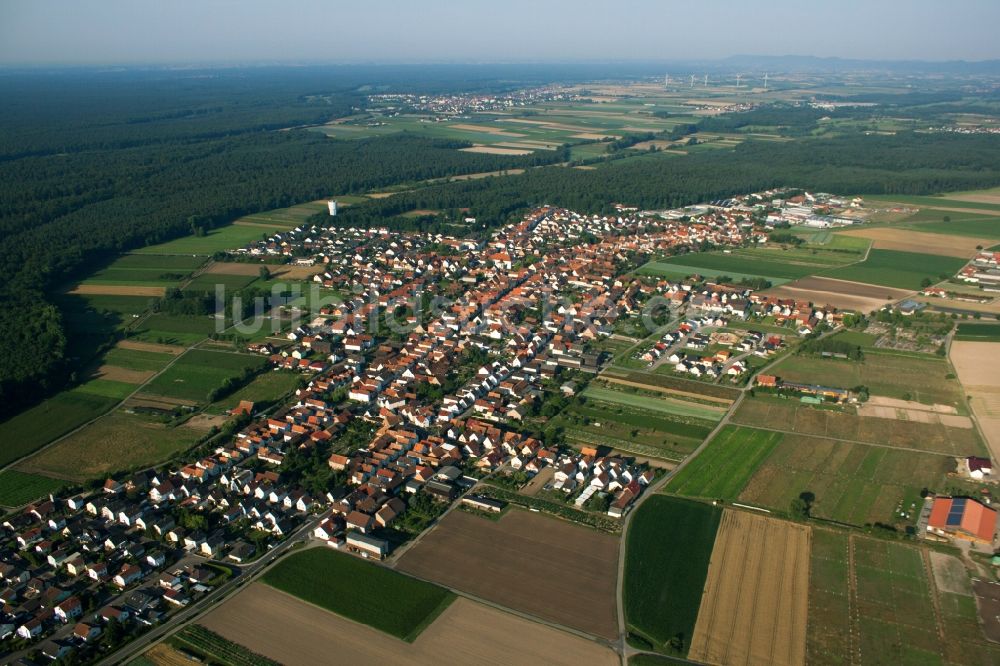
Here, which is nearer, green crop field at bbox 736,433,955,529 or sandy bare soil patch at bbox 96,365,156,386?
green crop field at bbox 736,433,955,529

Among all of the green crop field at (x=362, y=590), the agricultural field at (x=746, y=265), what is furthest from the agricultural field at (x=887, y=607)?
the agricultural field at (x=746, y=265)

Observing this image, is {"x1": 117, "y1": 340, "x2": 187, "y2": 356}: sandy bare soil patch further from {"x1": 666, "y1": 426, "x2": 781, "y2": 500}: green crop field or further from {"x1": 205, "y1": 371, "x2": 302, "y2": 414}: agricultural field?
{"x1": 666, "y1": 426, "x2": 781, "y2": 500}: green crop field

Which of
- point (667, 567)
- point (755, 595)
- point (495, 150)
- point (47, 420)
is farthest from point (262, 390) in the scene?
point (495, 150)

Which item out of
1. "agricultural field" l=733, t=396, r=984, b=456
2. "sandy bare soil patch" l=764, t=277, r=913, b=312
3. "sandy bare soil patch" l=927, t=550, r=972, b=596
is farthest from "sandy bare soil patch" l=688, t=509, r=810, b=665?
"sandy bare soil patch" l=764, t=277, r=913, b=312

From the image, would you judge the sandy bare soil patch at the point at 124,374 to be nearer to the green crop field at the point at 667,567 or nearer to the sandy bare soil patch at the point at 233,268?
the sandy bare soil patch at the point at 233,268

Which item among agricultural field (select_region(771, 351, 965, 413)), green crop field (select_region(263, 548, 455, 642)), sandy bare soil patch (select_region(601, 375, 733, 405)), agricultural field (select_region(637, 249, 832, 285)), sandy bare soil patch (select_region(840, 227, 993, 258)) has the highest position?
sandy bare soil patch (select_region(840, 227, 993, 258))

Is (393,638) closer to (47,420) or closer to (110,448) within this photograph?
(110,448)

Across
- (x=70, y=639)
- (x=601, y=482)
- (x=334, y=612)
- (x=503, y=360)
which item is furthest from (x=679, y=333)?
(x=70, y=639)
